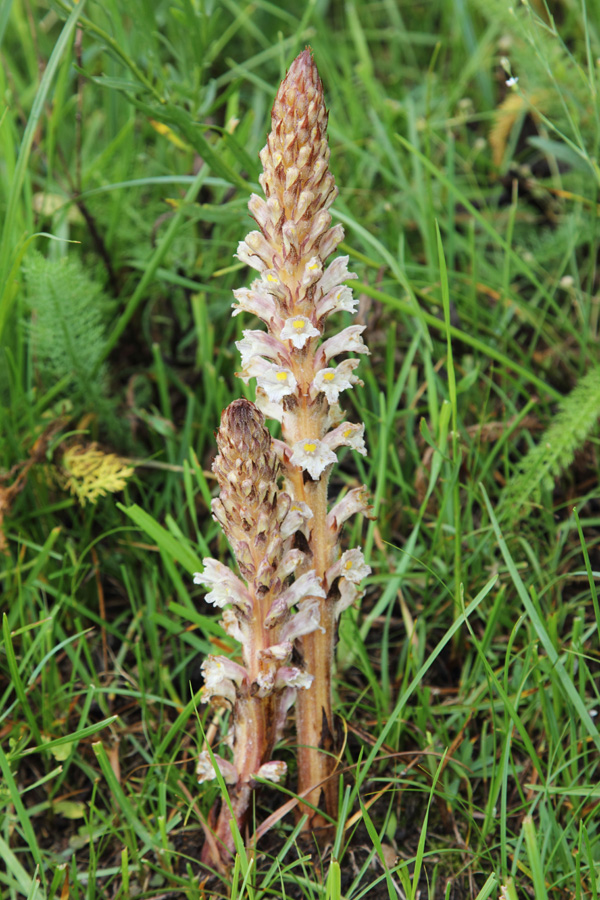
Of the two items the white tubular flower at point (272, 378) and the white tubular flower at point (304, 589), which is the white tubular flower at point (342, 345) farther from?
the white tubular flower at point (304, 589)

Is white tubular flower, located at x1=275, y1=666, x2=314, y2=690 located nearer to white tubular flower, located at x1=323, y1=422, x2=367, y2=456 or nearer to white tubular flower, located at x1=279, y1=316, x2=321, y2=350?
white tubular flower, located at x1=323, y1=422, x2=367, y2=456

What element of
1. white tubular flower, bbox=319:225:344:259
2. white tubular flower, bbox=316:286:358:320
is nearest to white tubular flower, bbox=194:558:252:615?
white tubular flower, bbox=316:286:358:320

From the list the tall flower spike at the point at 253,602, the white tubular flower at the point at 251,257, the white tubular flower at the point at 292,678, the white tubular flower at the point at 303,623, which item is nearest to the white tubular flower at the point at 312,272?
the white tubular flower at the point at 251,257

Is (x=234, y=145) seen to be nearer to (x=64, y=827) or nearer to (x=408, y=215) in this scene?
(x=408, y=215)

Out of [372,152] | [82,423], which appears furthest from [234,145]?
[372,152]

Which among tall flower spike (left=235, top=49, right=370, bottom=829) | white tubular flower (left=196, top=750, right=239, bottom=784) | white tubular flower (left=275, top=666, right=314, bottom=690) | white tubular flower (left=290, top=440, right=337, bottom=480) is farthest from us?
white tubular flower (left=196, top=750, right=239, bottom=784)

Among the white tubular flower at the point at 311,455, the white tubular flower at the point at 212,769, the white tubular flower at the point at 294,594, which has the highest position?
the white tubular flower at the point at 311,455
